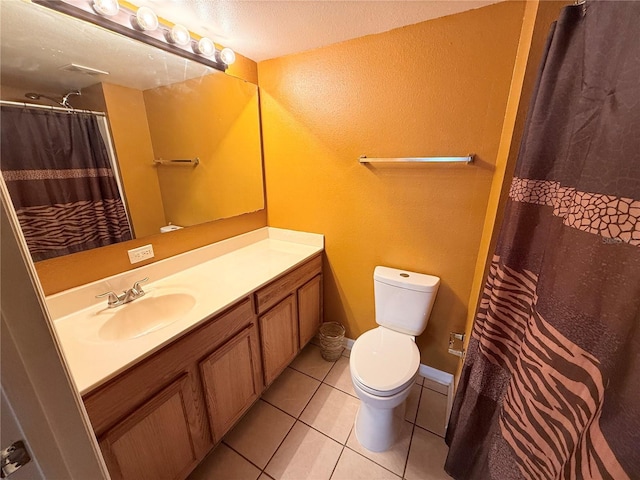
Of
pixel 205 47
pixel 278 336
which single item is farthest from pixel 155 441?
pixel 205 47

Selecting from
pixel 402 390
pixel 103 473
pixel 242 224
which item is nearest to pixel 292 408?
pixel 402 390

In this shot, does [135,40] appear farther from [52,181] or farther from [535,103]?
[535,103]

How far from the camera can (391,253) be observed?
5.41 feet

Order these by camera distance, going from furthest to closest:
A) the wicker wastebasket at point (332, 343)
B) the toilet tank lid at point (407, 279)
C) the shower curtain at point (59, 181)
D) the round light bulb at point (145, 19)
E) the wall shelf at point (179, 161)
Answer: the wicker wastebasket at point (332, 343), the toilet tank lid at point (407, 279), the wall shelf at point (179, 161), the round light bulb at point (145, 19), the shower curtain at point (59, 181)

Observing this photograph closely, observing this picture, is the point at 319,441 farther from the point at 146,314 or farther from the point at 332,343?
the point at 146,314

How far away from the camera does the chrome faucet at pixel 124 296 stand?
3.79ft

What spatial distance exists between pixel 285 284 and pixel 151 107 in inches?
46.3

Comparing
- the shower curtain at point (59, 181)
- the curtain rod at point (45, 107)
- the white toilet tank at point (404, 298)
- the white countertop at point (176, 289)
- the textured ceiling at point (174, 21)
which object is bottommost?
the white toilet tank at point (404, 298)

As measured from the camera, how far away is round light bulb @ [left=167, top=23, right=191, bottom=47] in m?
1.24

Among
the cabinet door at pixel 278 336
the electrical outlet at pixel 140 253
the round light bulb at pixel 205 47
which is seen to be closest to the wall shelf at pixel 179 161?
the electrical outlet at pixel 140 253

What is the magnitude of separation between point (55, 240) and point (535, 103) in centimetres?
187

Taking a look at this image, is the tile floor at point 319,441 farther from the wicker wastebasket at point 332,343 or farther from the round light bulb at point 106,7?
the round light bulb at point 106,7

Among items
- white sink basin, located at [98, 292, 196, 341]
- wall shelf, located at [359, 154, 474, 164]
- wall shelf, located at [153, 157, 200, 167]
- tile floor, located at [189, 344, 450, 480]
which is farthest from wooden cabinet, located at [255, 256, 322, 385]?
wall shelf, located at [153, 157, 200, 167]

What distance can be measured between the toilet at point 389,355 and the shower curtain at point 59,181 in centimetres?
141
